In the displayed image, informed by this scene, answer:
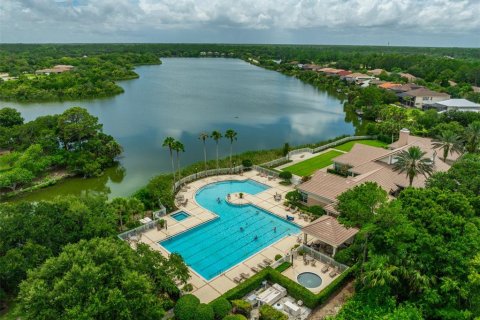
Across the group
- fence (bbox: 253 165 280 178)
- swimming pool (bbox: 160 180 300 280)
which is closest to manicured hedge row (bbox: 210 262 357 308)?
swimming pool (bbox: 160 180 300 280)

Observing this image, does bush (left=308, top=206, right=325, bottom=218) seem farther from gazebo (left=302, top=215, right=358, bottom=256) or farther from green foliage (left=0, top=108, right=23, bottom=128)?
green foliage (left=0, top=108, right=23, bottom=128)

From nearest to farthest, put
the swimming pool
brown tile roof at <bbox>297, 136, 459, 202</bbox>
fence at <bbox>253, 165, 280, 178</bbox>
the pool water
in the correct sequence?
the swimming pool < the pool water < brown tile roof at <bbox>297, 136, 459, 202</bbox> < fence at <bbox>253, 165, 280, 178</bbox>

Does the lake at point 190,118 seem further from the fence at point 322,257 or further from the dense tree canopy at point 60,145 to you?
the fence at point 322,257

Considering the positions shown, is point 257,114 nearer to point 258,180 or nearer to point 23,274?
point 258,180

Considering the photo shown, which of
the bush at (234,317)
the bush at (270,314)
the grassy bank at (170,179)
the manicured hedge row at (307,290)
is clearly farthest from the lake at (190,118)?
the bush at (270,314)

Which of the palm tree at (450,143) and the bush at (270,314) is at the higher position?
the palm tree at (450,143)

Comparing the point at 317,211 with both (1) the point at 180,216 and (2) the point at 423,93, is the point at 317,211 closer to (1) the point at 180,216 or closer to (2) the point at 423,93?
(1) the point at 180,216

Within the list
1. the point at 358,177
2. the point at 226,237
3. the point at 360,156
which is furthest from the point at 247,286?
the point at 360,156
